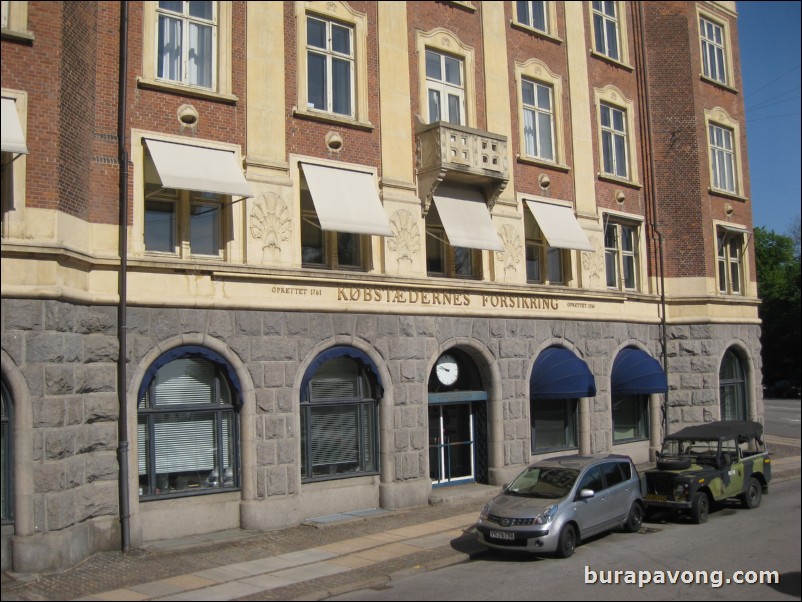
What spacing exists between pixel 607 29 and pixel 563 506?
18.5m

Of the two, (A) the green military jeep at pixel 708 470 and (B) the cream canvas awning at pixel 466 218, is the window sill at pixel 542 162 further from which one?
(A) the green military jeep at pixel 708 470

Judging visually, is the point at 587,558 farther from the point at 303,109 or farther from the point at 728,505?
the point at 303,109

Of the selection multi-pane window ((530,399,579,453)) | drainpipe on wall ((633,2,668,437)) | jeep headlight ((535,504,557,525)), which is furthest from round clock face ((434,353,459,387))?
drainpipe on wall ((633,2,668,437))

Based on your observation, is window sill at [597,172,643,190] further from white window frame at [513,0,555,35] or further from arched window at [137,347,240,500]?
arched window at [137,347,240,500]

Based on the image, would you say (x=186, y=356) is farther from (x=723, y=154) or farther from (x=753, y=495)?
(x=723, y=154)

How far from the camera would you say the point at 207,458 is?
634 inches

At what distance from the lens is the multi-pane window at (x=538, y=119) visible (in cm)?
2322

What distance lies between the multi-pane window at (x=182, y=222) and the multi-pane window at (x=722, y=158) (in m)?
18.8

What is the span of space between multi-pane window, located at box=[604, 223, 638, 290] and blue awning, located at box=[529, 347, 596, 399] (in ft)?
14.0

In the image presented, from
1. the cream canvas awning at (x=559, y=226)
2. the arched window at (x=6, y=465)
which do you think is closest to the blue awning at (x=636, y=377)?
the cream canvas awning at (x=559, y=226)

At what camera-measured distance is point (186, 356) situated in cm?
1595

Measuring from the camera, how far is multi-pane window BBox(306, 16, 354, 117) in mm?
18469

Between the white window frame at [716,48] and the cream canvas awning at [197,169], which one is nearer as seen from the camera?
the cream canvas awning at [197,169]

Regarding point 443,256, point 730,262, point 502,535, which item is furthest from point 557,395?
point 730,262
